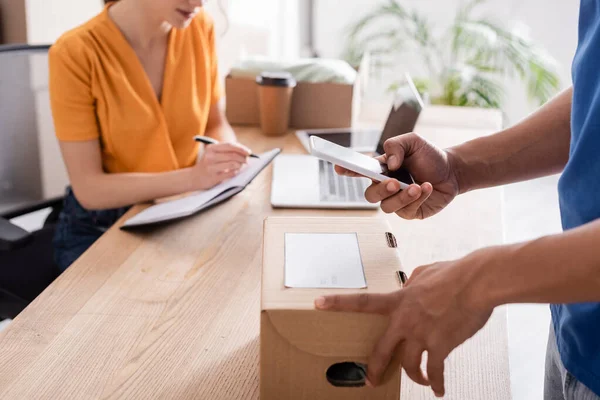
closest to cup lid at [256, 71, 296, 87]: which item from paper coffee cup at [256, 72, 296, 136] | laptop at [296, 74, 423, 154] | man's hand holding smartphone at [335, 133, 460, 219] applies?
paper coffee cup at [256, 72, 296, 136]

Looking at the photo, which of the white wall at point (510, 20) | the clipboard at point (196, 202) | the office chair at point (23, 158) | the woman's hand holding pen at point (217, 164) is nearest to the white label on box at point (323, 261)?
the clipboard at point (196, 202)

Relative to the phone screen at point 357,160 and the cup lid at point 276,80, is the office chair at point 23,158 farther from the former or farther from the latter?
the phone screen at point 357,160

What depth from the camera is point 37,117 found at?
1668 mm

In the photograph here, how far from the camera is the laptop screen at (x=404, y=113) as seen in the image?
5.12ft

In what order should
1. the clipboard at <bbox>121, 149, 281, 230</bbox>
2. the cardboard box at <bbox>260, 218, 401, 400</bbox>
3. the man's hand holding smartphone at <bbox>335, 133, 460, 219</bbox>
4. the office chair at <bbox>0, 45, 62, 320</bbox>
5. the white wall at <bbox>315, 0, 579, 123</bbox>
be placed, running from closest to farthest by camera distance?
the cardboard box at <bbox>260, 218, 401, 400</bbox> < the man's hand holding smartphone at <bbox>335, 133, 460, 219</bbox> < the clipboard at <bbox>121, 149, 281, 230</bbox> < the office chair at <bbox>0, 45, 62, 320</bbox> < the white wall at <bbox>315, 0, 579, 123</bbox>

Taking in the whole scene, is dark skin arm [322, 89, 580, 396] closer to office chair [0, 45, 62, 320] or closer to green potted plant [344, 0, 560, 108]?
office chair [0, 45, 62, 320]

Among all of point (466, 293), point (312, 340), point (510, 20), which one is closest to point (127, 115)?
point (312, 340)

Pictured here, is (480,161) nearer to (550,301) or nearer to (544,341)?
(550,301)

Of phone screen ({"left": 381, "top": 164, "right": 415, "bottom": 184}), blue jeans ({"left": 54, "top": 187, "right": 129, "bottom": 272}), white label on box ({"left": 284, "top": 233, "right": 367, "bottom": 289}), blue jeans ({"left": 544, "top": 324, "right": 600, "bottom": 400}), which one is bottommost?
blue jeans ({"left": 54, "top": 187, "right": 129, "bottom": 272})

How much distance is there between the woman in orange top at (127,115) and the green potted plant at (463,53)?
1.68 m

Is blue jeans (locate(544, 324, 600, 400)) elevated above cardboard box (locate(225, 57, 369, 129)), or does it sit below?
below

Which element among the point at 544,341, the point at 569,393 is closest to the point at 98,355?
the point at 569,393

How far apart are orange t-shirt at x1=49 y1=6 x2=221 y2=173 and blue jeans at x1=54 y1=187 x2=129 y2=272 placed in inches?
4.7

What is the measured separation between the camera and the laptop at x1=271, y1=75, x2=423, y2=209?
1.40 m
